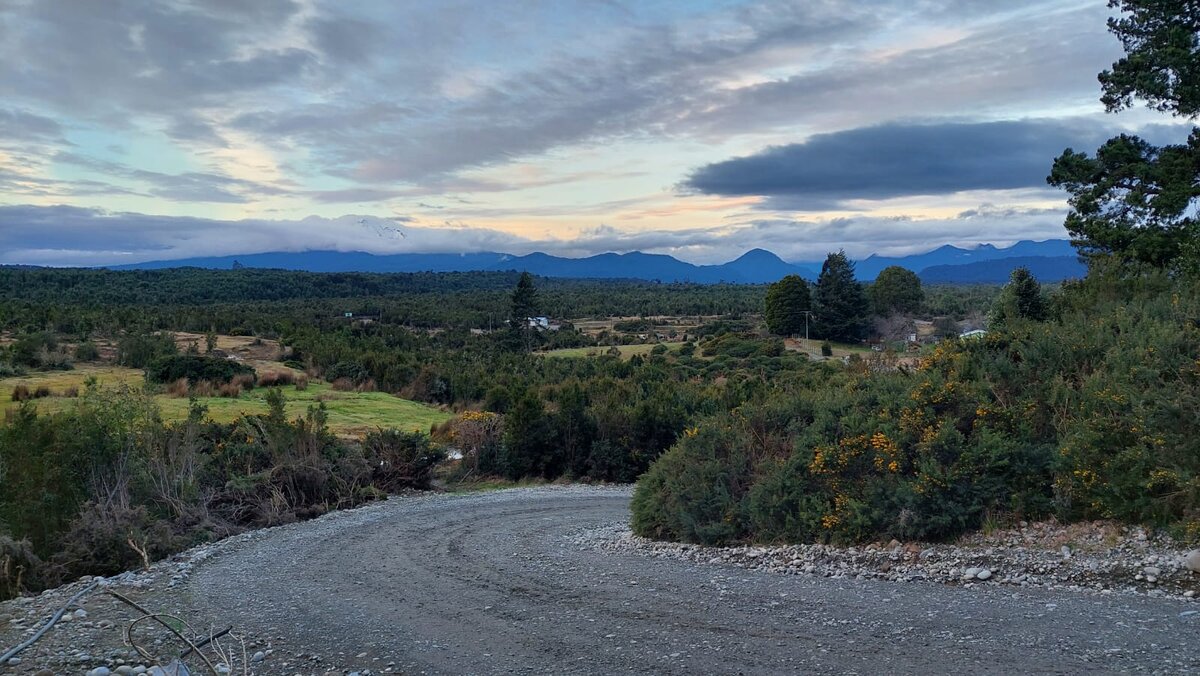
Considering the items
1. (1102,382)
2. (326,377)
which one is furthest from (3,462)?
(326,377)

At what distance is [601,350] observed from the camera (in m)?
58.8

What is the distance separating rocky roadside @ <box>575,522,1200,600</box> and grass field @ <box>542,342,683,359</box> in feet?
144

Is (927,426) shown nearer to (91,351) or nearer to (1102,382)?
(1102,382)

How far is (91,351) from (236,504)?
27.5 m

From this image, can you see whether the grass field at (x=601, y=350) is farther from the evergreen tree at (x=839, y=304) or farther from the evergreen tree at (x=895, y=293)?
the evergreen tree at (x=895, y=293)

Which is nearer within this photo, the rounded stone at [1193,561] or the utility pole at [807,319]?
the rounded stone at [1193,561]

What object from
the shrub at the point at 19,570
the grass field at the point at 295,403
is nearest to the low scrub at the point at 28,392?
the grass field at the point at 295,403

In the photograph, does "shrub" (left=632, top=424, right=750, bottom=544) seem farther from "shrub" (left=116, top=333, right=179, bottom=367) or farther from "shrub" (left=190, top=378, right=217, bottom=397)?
"shrub" (left=116, top=333, right=179, bottom=367)

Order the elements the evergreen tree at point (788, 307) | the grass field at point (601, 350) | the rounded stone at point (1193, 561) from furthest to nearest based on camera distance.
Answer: the evergreen tree at point (788, 307) → the grass field at point (601, 350) → the rounded stone at point (1193, 561)

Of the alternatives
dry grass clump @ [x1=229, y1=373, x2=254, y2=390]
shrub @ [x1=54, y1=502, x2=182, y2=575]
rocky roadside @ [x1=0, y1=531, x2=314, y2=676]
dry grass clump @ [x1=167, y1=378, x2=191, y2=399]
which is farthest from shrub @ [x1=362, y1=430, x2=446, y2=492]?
dry grass clump @ [x1=229, y1=373, x2=254, y2=390]

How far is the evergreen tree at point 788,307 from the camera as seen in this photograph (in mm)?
63406

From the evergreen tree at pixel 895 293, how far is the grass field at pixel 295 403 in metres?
50.5

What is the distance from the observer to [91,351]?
3653cm

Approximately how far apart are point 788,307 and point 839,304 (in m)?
4.22
